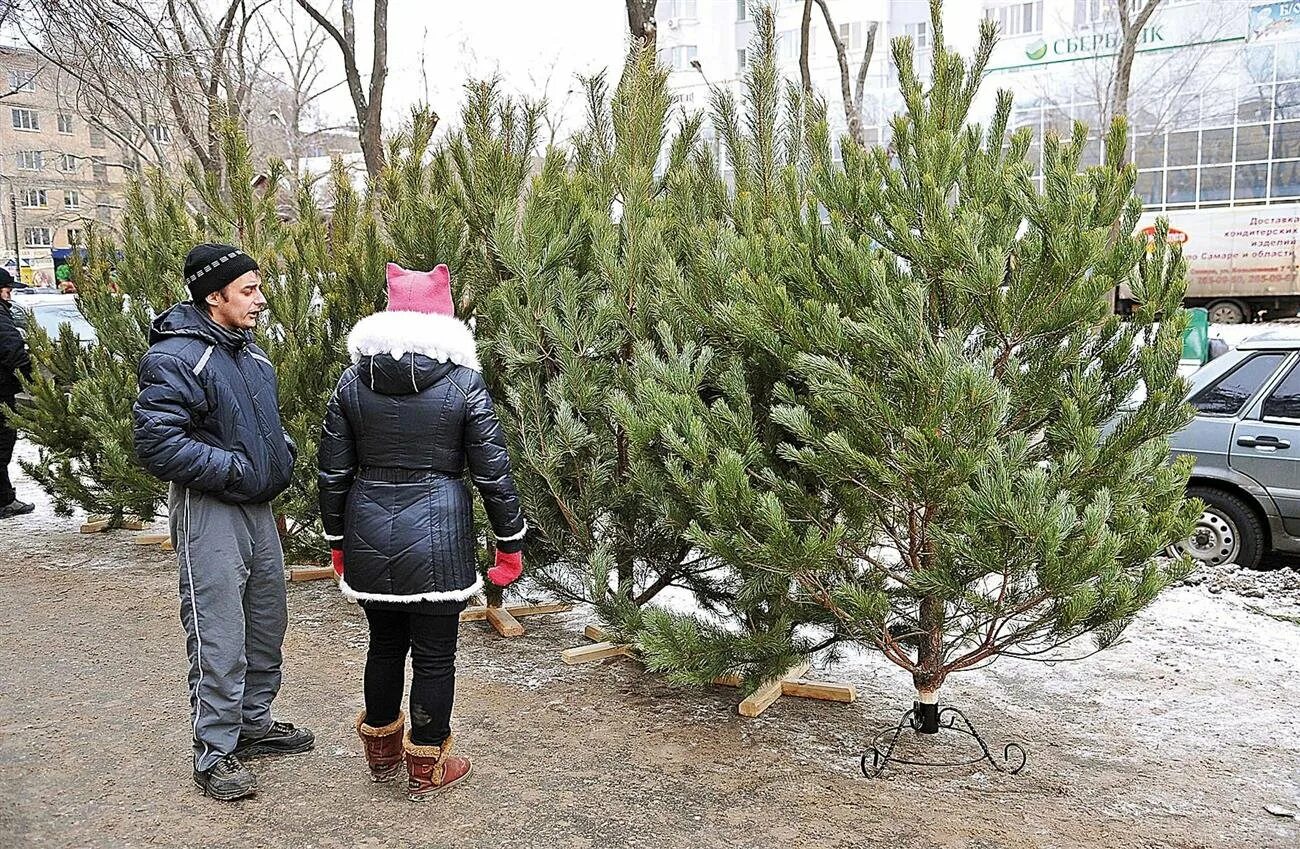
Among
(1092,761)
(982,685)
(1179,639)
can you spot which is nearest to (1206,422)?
(1179,639)

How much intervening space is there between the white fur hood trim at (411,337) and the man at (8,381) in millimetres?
6680

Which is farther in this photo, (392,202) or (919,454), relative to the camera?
(392,202)

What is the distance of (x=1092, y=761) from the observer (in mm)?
4449

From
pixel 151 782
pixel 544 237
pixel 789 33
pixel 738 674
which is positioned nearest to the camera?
pixel 151 782

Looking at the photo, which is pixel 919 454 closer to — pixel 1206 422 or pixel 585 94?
pixel 585 94

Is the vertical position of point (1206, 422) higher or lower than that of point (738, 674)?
higher

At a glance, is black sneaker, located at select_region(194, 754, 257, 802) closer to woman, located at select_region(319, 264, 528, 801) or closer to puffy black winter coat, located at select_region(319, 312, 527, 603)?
woman, located at select_region(319, 264, 528, 801)

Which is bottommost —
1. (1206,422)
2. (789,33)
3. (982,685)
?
(982,685)

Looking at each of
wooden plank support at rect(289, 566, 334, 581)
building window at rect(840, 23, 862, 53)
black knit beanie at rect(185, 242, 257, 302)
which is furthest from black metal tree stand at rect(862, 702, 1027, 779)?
building window at rect(840, 23, 862, 53)

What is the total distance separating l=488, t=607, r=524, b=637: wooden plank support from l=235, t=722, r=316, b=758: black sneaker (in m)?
1.64

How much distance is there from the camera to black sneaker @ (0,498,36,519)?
9453mm

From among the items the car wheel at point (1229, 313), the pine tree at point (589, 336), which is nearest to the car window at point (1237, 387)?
the pine tree at point (589, 336)

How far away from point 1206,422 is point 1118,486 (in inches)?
167

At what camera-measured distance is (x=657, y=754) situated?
450 cm
